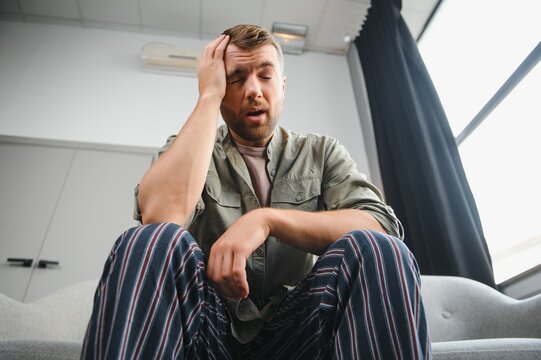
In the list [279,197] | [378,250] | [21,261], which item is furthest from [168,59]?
[378,250]

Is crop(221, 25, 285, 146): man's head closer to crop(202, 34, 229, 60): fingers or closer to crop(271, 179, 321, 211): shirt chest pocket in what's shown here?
crop(202, 34, 229, 60): fingers

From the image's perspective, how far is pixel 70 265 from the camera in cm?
205

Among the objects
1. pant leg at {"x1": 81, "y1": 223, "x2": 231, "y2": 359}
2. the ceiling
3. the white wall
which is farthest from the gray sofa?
the ceiling

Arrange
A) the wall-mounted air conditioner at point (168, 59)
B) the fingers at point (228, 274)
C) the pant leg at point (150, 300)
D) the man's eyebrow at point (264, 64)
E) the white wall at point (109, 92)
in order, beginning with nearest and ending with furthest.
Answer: the pant leg at point (150, 300) → the fingers at point (228, 274) → the man's eyebrow at point (264, 64) → the white wall at point (109, 92) → the wall-mounted air conditioner at point (168, 59)

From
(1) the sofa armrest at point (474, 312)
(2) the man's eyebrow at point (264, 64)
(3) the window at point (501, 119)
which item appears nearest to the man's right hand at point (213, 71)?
(2) the man's eyebrow at point (264, 64)

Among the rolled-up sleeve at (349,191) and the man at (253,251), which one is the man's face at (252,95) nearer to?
the man at (253,251)

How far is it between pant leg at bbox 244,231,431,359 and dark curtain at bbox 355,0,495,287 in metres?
1.37

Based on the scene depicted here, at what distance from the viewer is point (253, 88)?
1.03 m

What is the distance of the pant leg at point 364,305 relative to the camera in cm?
50

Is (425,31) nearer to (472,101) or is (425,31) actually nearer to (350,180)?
(472,101)

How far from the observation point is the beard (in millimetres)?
1030

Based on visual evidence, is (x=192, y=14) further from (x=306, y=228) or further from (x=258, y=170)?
(x=306, y=228)

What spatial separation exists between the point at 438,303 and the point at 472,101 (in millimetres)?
1453

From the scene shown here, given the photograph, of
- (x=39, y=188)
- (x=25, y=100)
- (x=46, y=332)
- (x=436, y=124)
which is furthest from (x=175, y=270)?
(x=25, y=100)
